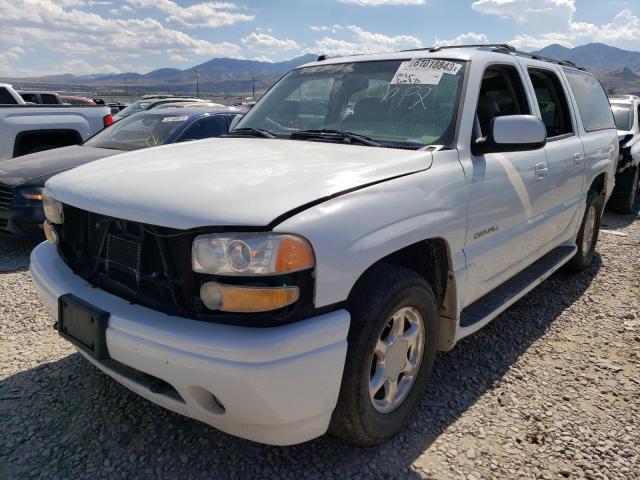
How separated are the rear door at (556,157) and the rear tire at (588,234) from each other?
1.48 ft

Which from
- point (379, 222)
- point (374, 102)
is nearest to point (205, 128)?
point (374, 102)

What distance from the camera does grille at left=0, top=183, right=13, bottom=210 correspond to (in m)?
5.12

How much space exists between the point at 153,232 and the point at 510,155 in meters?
2.11

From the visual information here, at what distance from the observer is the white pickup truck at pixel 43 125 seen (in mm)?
6984

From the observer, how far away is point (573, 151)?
3928 mm

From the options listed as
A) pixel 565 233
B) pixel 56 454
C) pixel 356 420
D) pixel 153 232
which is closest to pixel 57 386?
pixel 56 454

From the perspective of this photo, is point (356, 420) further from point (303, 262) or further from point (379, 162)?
point (379, 162)

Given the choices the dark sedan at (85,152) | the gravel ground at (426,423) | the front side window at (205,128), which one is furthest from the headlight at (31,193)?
the gravel ground at (426,423)

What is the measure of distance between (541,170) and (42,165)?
4821 millimetres

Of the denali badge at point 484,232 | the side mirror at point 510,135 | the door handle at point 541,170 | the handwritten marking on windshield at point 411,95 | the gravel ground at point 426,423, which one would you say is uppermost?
the handwritten marking on windshield at point 411,95

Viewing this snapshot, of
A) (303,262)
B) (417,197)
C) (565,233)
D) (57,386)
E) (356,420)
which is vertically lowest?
(57,386)

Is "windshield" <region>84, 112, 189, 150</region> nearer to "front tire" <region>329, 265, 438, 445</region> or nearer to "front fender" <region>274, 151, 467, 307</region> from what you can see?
"front fender" <region>274, 151, 467, 307</region>

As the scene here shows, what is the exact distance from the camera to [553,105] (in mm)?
4109

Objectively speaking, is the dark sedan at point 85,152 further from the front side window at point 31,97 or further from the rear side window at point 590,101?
the front side window at point 31,97
